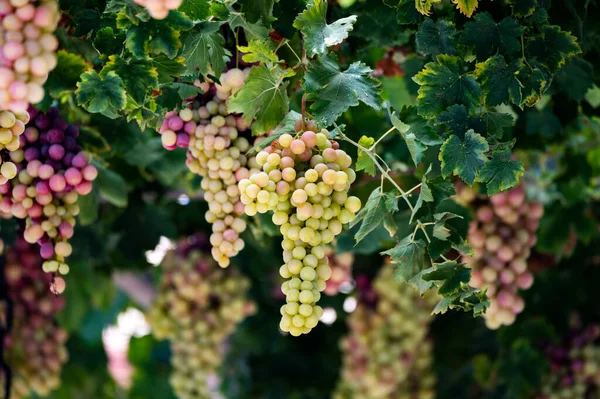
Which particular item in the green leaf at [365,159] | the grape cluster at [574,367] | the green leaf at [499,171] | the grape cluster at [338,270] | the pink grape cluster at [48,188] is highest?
the green leaf at [499,171]

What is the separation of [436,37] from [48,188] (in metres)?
0.65

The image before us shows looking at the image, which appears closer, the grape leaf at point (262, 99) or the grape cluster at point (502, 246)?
the grape leaf at point (262, 99)

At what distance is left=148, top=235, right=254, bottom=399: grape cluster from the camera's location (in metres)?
2.44

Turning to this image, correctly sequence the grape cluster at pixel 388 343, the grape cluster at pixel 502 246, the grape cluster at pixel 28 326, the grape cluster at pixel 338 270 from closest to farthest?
the grape cluster at pixel 502 246 → the grape cluster at pixel 338 270 → the grape cluster at pixel 28 326 → the grape cluster at pixel 388 343

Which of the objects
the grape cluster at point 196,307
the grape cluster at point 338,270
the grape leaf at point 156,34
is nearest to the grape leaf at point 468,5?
the grape leaf at point 156,34

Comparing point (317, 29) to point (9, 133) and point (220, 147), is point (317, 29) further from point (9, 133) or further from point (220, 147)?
point (9, 133)

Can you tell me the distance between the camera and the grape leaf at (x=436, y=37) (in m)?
1.21

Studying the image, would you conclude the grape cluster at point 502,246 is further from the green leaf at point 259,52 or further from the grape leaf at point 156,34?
the grape leaf at point 156,34

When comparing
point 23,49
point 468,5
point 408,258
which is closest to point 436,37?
point 468,5

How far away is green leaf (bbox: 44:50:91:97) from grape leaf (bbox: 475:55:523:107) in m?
0.64

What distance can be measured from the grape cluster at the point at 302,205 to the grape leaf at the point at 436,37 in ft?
0.73

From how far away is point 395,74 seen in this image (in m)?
1.86

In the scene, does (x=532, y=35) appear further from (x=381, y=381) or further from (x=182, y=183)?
(x=381, y=381)

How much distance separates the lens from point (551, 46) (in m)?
1.20
